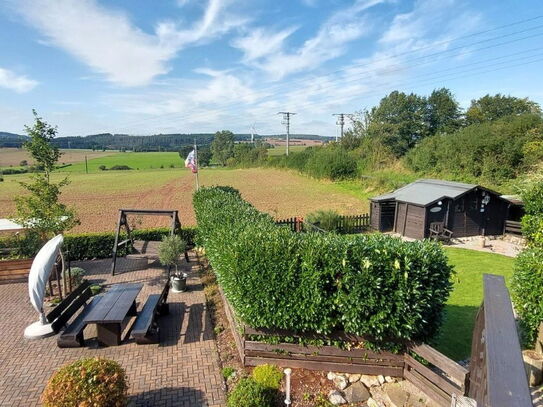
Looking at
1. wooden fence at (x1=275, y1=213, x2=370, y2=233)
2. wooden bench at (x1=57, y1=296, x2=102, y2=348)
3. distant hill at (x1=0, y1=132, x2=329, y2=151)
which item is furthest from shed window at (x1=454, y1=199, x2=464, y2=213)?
distant hill at (x1=0, y1=132, x2=329, y2=151)

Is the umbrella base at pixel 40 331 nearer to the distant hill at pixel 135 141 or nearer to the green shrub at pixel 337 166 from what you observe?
the green shrub at pixel 337 166

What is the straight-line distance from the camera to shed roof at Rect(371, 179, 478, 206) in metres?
16.3

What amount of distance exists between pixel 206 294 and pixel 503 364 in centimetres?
925

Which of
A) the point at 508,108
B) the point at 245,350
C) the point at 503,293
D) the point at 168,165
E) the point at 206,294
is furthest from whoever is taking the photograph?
the point at 168,165

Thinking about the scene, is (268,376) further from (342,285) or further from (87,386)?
(87,386)

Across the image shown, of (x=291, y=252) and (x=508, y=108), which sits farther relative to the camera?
(x=508, y=108)

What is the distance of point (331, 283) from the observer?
18.7ft

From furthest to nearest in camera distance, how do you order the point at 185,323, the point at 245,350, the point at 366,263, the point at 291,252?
the point at 185,323, the point at 245,350, the point at 291,252, the point at 366,263

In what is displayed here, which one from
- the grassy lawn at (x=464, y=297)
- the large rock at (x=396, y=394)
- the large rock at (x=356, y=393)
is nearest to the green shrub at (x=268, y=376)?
the large rock at (x=356, y=393)

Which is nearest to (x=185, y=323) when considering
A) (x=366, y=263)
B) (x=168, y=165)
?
(x=366, y=263)

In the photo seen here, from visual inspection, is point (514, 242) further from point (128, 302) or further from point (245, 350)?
point (128, 302)

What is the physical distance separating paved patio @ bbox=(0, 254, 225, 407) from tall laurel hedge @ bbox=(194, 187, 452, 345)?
5.01 feet

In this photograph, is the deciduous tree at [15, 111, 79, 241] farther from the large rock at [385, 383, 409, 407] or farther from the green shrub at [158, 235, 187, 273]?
the large rock at [385, 383, 409, 407]

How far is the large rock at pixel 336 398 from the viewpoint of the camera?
5.37 m
